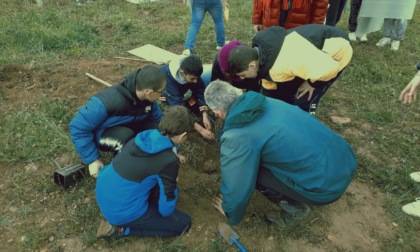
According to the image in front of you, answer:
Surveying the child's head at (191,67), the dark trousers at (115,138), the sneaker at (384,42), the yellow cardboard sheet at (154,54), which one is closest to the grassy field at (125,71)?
the sneaker at (384,42)

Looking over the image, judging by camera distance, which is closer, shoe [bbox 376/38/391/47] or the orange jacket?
the orange jacket

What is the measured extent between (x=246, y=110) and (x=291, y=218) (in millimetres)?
1112

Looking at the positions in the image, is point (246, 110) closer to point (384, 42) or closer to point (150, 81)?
point (150, 81)

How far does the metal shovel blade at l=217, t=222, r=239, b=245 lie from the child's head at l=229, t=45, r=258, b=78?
1.22 meters

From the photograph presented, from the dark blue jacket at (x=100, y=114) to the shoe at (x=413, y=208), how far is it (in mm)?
2337

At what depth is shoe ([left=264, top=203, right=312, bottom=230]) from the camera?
2.60 m

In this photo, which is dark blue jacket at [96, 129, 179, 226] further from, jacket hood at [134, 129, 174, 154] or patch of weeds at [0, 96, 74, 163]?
patch of weeds at [0, 96, 74, 163]

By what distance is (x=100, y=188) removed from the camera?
232 centimetres

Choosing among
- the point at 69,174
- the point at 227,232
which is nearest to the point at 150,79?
the point at 69,174

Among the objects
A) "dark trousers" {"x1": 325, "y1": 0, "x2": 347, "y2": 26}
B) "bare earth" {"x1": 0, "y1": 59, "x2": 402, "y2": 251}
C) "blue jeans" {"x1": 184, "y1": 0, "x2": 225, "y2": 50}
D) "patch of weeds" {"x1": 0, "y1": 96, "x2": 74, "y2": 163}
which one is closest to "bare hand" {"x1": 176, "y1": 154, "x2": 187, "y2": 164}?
"bare earth" {"x1": 0, "y1": 59, "x2": 402, "y2": 251}

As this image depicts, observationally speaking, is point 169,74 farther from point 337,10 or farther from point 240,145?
point 337,10

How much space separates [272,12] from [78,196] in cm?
283

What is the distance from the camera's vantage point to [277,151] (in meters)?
2.06

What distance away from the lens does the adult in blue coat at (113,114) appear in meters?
2.67
